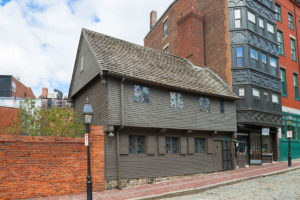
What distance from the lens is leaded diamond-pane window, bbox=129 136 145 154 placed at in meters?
13.9

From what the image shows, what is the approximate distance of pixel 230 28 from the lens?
20.7 meters

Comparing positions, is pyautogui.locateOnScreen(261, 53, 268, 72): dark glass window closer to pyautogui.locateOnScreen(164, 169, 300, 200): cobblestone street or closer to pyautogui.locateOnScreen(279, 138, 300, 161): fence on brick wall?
pyautogui.locateOnScreen(279, 138, 300, 161): fence on brick wall

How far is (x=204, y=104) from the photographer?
57.6ft

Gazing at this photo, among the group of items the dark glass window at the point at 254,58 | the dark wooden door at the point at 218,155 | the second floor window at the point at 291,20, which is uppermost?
the second floor window at the point at 291,20

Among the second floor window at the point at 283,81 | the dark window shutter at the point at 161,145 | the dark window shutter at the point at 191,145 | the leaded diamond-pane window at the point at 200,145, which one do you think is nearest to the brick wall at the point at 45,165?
the dark window shutter at the point at 161,145

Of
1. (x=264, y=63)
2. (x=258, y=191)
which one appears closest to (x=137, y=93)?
(x=258, y=191)

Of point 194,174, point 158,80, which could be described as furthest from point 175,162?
point 158,80

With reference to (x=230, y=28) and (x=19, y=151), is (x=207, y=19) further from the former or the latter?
(x=19, y=151)

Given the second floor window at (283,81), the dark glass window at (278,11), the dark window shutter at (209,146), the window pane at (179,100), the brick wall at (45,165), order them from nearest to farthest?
the brick wall at (45,165)
the window pane at (179,100)
the dark window shutter at (209,146)
the second floor window at (283,81)
the dark glass window at (278,11)

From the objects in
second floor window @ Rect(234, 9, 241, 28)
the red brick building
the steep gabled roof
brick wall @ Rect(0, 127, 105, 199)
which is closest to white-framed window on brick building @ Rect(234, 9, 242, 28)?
second floor window @ Rect(234, 9, 241, 28)

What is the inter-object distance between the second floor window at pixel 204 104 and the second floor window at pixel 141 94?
14.2 feet

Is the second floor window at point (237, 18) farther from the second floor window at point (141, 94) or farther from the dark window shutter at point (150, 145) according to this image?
the dark window shutter at point (150, 145)

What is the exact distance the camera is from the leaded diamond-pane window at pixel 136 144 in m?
13.9

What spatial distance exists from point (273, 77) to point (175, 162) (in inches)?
480
